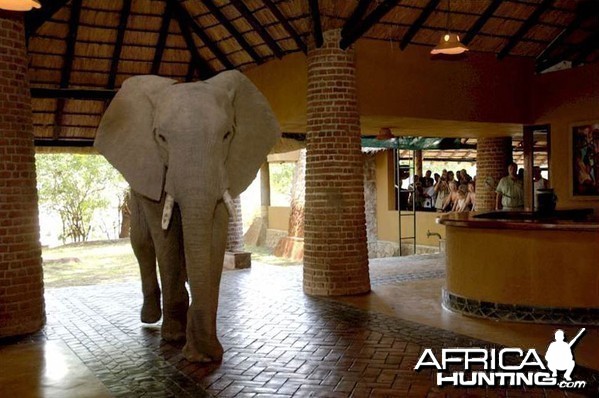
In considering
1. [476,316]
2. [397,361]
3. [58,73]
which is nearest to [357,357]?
[397,361]

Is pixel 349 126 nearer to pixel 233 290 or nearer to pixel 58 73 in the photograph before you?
pixel 233 290

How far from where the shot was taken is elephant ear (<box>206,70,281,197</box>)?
570 cm

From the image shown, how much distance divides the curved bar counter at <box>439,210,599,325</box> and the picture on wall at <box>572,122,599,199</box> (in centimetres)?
460

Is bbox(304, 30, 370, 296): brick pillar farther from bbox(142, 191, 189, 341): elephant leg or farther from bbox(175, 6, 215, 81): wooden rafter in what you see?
bbox(175, 6, 215, 81): wooden rafter

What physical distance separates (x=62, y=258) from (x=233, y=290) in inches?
441

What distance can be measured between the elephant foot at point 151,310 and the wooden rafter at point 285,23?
4.76 meters

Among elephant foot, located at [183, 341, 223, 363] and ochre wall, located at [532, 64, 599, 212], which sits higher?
ochre wall, located at [532, 64, 599, 212]

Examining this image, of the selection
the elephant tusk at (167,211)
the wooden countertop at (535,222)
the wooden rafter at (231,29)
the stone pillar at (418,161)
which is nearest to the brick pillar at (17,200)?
the elephant tusk at (167,211)

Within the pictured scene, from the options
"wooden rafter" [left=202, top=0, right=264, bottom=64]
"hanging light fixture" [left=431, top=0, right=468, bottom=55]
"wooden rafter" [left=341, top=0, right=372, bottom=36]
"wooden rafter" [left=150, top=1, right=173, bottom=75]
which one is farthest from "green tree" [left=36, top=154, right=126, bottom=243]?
"hanging light fixture" [left=431, top=0, right=468, bottom=55]

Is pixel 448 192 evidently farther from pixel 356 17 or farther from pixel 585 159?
pixel 356 17

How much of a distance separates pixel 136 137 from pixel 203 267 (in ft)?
4.70

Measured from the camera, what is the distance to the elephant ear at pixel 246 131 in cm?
570

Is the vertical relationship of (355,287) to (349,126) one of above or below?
below

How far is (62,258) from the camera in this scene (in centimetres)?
1905
